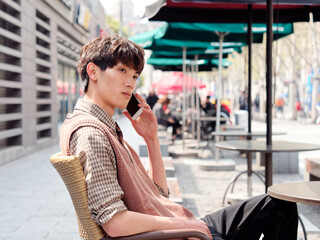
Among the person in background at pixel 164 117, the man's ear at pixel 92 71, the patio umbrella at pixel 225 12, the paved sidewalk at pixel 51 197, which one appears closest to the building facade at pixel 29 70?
the paved sidewalk at pixel 51 197

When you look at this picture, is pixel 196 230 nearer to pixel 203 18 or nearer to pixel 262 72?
pixel 203 18

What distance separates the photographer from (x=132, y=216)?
1838 mm

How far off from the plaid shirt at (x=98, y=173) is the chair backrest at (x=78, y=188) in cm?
3

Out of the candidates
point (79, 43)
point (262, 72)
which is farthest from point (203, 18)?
point (262, 72)

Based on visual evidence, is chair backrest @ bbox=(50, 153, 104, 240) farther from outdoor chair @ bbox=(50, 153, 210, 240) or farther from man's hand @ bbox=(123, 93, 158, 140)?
man's hand @ bbox=(123, 93, 158, 140)

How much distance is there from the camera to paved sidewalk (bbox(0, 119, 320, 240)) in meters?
4.70

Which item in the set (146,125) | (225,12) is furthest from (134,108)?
(225,12)

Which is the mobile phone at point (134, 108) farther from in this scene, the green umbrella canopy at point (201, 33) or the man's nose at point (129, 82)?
the green umbrella canopy at point (201, 33)

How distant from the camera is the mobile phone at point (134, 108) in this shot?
2486 millimetres

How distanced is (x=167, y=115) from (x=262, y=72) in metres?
21.0

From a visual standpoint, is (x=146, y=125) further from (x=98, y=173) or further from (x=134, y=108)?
(x=98, y=173)

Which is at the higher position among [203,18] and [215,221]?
[203,18]

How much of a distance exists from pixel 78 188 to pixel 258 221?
1.01 metres

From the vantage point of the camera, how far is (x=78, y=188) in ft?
5.95
